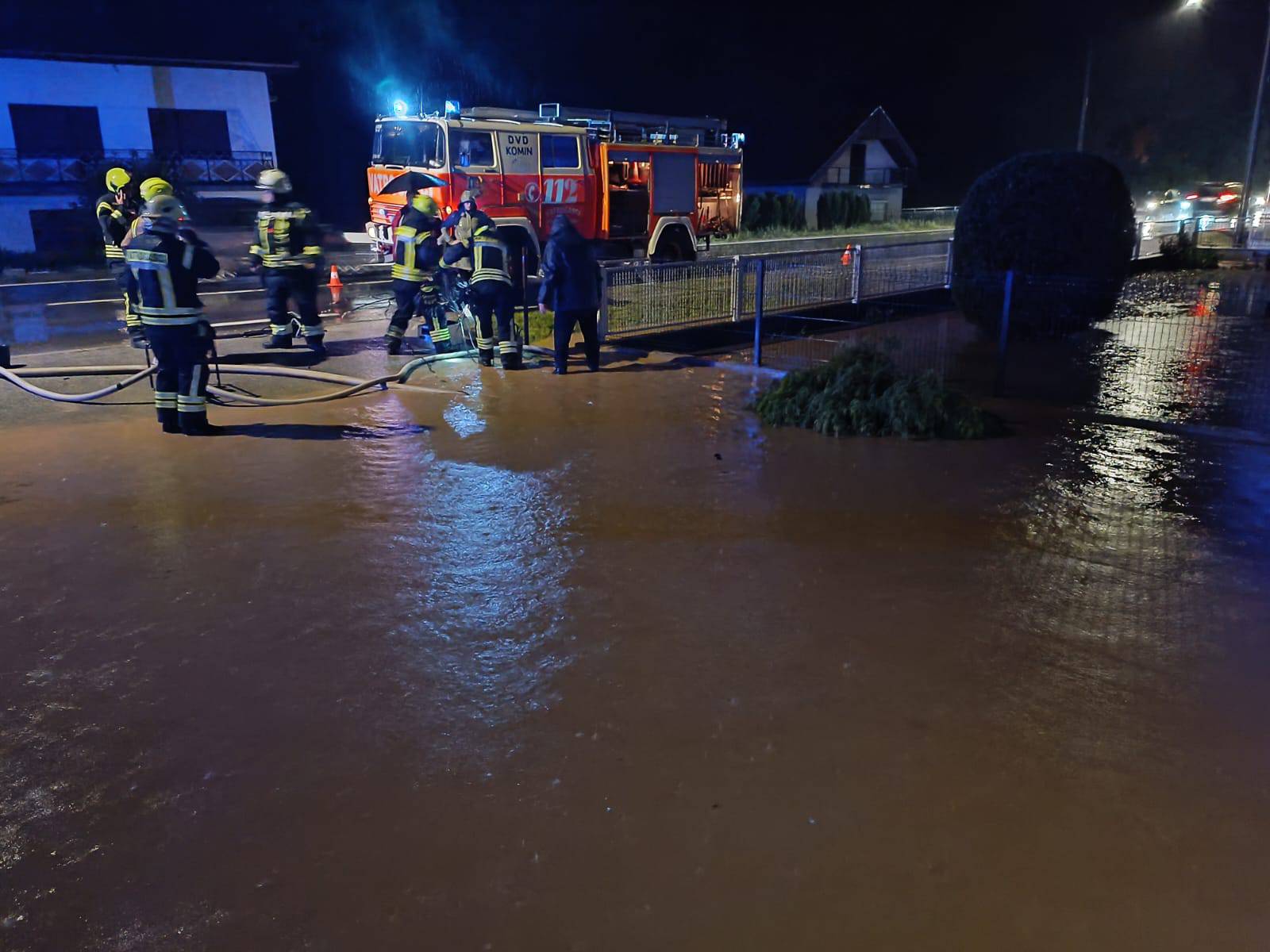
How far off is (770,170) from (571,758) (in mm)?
42583

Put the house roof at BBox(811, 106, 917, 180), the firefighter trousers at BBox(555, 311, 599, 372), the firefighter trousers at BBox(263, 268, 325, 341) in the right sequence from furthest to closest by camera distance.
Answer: the house roof at BBox(811, 106, 917, 180) → the firefighter trousers at BBox(263, 268, 325, 341) → the firefighter trousers at BBox(555, 311, 599, 372)

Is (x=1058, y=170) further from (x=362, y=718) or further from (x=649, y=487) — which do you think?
(x=362, y=718)

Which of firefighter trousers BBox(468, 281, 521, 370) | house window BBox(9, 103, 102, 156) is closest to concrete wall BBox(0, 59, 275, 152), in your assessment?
house window BBox(9, 103, 102, 156)

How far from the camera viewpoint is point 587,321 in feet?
32.7

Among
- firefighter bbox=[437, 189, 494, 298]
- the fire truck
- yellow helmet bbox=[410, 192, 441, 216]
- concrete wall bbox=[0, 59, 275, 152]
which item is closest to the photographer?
firefighter bbox=[437, 189, 494, 298]

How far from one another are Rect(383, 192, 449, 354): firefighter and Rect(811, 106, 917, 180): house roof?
36.5 metres

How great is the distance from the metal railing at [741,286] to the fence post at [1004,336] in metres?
2.39

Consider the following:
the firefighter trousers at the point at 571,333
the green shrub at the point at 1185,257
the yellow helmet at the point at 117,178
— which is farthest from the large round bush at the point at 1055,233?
the green shrub at the point at 1185,257

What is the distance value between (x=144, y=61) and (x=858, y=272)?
24240mm

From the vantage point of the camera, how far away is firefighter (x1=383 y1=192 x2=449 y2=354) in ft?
34.3

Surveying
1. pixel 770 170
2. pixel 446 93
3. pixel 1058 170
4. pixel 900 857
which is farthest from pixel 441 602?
pixel 770 170

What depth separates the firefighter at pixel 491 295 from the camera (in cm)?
996

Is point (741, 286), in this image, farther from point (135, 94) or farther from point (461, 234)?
point (135, 94)

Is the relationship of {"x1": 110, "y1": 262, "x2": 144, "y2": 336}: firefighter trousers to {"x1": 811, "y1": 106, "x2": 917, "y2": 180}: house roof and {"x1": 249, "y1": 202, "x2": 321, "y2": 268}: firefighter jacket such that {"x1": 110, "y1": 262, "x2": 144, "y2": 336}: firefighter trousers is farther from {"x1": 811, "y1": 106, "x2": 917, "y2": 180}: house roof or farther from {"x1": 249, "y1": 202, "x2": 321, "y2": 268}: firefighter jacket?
{"x1": 811, "y1": 106, "x2": 917, "y2": 180}: house roof
